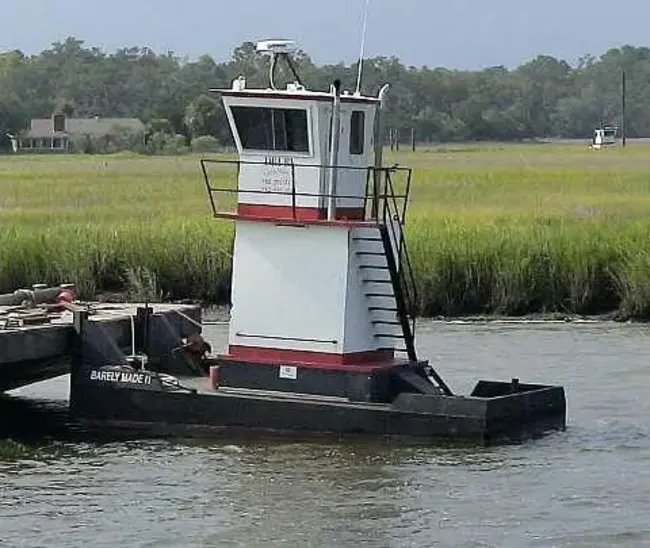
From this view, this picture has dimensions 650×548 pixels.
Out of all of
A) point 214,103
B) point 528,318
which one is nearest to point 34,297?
point 528,318

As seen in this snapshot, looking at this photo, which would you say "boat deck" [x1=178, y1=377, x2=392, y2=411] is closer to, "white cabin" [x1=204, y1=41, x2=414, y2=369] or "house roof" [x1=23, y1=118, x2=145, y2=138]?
"white cabin" [x1=204, y1=41, x2=414, y2=369]

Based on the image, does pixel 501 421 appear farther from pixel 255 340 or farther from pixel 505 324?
pixel 505 324

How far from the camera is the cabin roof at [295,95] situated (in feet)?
62.5

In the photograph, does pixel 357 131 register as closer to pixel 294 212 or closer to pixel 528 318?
pixel 294 212

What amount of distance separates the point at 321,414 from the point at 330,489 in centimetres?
228

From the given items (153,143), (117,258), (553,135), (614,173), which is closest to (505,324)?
(117,258)

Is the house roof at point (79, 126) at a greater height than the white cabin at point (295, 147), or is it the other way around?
the white cabin at point (295, 147)

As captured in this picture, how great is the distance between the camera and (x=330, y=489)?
16.8 metres

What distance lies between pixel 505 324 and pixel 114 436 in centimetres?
982

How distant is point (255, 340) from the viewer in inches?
771

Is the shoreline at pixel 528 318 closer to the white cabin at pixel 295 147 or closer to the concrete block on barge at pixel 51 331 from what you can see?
the concrete block on barge at pixel 51 331

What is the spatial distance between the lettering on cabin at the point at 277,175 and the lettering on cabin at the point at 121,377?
2.43m

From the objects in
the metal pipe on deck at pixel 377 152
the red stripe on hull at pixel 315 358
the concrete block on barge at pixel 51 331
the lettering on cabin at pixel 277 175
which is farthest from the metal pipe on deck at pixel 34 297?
the metal pipe on deck at pixel 377 152

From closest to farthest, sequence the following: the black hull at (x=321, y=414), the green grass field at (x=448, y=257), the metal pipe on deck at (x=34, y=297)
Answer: the black hull at (x=321, y=414) → the metal pipe on deck at (x=34, y=297) → the green grass field at (x=448, y=257)
